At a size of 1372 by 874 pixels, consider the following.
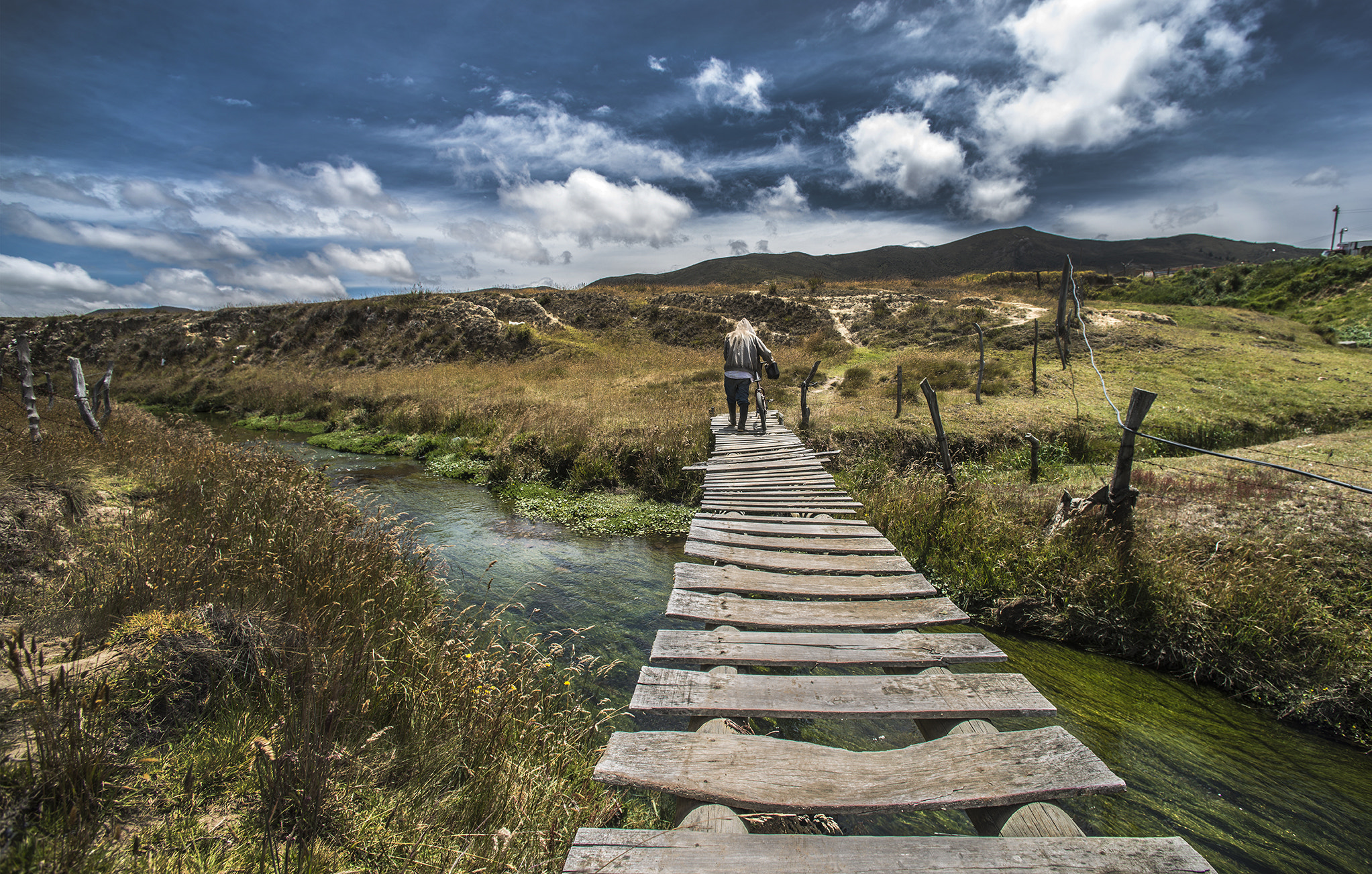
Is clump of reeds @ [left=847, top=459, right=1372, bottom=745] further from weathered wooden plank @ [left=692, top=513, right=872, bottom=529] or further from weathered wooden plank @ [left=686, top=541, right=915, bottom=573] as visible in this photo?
weathered wooden plank @ [left=686, top=541, right=915, bottom=573]

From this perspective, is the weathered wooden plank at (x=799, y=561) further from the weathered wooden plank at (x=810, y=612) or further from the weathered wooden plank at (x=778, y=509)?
the weathered wooden plank at (x=778, y=509)

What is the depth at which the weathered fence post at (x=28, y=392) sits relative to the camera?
266 inches

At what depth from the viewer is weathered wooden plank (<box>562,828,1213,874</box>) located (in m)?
1.79

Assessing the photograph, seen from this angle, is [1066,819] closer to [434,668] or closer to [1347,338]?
[434,668]

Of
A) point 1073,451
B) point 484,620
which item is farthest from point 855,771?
point 1073,451

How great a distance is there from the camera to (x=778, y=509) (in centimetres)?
651

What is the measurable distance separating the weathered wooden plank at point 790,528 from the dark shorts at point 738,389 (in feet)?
16.2

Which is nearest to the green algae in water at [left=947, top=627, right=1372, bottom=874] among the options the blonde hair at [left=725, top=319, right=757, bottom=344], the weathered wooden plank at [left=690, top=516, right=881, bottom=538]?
the weathered wooden plank at [left=690, top=516, right=881, bottom=538]

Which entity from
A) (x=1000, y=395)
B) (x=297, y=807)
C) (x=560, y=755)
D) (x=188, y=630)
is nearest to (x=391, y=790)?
(x=297, y=807)

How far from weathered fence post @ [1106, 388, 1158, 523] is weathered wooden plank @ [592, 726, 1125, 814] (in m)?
4.07

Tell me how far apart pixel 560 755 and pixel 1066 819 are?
2522mm

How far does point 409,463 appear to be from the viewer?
46.2ft

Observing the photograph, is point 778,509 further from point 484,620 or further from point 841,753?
point 841,753

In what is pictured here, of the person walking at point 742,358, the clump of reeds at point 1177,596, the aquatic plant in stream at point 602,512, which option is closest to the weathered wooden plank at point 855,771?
the clump of reeds at point 1177,596
